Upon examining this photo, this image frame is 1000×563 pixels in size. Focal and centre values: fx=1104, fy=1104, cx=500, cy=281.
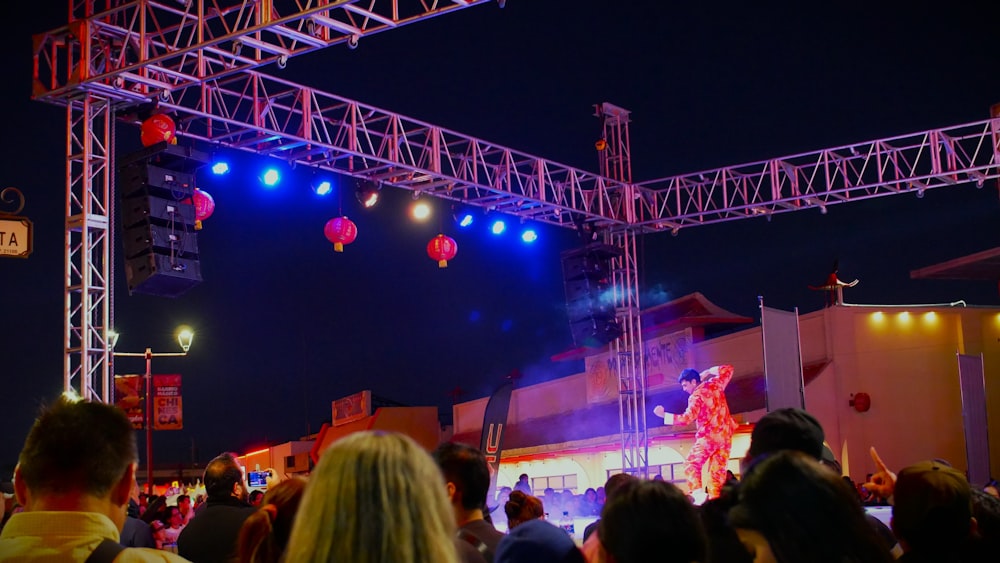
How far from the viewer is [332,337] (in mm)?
42500

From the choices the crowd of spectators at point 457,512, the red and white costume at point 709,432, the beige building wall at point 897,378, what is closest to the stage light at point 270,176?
the red and white costume at point 709,432

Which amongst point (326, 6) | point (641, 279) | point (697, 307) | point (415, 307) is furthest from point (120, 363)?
point (326, 6)

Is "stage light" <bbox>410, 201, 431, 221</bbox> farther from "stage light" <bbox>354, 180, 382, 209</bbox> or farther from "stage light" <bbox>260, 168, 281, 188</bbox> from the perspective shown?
"stage light" <bbox>260, 168, 281, 188</bbox>

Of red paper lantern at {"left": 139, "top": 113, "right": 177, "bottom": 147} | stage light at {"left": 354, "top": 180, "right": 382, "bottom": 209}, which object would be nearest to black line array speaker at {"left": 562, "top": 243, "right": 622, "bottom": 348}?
stage light at {"left": 354, "top": 180, "right": 382, "bottom": 209}

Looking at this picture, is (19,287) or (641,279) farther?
(19,287)

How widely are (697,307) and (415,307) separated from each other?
1850 cm

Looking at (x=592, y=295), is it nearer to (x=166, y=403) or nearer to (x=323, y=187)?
(x=323, y=187)

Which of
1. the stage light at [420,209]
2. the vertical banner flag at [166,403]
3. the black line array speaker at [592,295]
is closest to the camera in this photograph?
the stage light at [420,209]

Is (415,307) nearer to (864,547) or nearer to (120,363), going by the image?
(120,363)

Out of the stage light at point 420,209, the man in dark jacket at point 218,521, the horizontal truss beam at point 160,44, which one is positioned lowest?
the man in dark jacket at point 218,521

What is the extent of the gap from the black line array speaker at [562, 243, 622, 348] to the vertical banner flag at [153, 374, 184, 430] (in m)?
8.81

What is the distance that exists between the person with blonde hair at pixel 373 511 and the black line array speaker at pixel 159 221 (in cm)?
1048

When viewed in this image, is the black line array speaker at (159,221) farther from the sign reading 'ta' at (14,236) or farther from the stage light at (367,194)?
the stage light at (367,194)

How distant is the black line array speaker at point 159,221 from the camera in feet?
39.9
